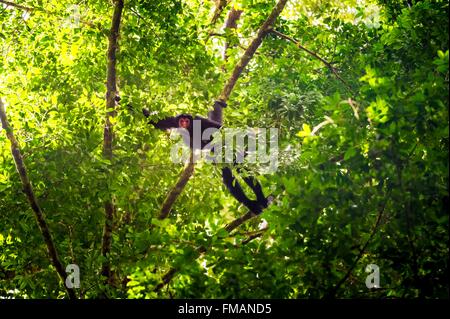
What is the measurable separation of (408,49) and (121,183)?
3.73 metres

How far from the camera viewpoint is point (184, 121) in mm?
7426

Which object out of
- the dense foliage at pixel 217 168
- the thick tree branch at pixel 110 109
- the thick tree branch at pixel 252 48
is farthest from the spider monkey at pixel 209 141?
the thick tree branch at pixel 110 109

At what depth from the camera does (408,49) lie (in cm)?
574

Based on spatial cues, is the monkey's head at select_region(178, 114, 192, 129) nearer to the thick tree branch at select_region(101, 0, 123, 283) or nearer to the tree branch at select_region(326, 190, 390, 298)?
the thick tree branch at select_region(101, 0, 123, 283)

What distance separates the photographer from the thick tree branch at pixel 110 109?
603 centimetres

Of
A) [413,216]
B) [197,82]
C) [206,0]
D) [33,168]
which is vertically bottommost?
[413,216]

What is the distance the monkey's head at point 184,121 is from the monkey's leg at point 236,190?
0.87 metres

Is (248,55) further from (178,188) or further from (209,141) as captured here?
(178,188)

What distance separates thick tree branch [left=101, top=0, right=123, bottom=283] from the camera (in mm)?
6031

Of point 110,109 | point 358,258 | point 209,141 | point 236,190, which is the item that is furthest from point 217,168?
point 358,258

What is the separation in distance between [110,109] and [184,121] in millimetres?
1650

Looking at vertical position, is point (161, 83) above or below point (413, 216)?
above
